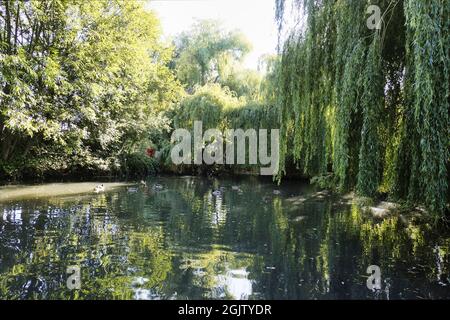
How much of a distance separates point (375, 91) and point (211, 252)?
328 centimetres

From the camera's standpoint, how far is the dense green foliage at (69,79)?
11.8 metres

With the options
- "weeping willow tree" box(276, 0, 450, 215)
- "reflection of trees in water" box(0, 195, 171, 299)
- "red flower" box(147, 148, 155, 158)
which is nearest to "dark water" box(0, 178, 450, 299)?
"reflection of trees in water" box(0, 195, 171, 299)

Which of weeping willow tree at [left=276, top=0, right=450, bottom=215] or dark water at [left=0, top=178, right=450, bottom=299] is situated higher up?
weeping willow tree at [left=276, top=0, right=450, bottom=215]

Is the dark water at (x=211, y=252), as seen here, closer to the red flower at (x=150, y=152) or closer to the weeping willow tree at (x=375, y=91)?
the weeping willow tree at (x=375, y=91)

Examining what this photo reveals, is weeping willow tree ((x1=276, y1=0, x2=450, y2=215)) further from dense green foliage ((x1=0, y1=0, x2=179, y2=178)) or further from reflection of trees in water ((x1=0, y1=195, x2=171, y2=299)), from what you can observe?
dense green foliage ((x1=0, y1=0, x2=179, y2=178))

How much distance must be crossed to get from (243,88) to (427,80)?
18460 mm

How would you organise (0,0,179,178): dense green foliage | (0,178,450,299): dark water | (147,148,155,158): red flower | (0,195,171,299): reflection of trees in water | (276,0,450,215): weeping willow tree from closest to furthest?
(0,195,171,299): reflection of trees in water → (0,178,450,299): dark water → (276,0,450,215): weeping willow tree → (0,0,179,178): dense green foliage → (147,148,155,158): red flower

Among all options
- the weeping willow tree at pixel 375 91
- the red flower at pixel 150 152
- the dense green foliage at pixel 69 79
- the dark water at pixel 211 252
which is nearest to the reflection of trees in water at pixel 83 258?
the dark water at pixel 211 252

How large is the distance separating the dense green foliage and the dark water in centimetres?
391

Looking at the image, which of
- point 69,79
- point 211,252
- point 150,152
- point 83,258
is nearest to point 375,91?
point 211,252

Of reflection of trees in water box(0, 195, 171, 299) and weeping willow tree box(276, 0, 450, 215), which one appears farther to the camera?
weeping willow tree box(276, 0, 450, 215)

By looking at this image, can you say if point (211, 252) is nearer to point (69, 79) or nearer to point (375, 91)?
point (375, 91)

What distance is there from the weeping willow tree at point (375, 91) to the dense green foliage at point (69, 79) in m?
7.65

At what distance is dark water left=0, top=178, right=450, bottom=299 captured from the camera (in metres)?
4.30
